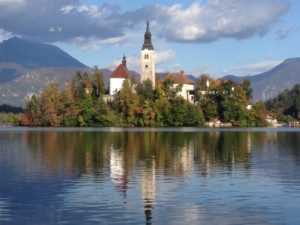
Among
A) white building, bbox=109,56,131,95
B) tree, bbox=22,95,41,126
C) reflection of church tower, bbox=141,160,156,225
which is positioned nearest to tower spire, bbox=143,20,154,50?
white building, bbox=109,56,131,95

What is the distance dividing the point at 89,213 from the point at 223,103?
140246 millimetres

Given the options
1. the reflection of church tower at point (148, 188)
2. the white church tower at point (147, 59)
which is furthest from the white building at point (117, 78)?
the reflection of church tower at point (148, 188)

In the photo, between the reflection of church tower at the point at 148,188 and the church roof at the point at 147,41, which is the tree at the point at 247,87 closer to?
the church roof at the point at 147,41

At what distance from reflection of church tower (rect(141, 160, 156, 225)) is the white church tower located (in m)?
139

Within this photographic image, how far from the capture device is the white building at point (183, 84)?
16675 centimetres

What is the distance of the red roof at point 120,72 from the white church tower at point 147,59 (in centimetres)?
508

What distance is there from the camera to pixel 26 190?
29516mm

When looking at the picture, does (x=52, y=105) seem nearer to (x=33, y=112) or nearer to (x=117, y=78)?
(x=33, y=112)

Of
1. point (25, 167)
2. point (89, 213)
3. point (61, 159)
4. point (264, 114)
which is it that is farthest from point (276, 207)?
point (264, 114)

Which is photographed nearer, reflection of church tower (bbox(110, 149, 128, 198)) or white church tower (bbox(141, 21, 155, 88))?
reflection of church tower (bbox(110, 149, 128, 198))

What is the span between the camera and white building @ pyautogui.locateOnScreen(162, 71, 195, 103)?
16675 cm

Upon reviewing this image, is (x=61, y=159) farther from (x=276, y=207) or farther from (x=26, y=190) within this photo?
(x=276, y=207)

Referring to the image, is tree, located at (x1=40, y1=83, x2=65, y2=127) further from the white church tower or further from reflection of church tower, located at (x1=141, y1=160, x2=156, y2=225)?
reflection of church tower, located at (x1=141, y1=160, x2=156, y2=225)

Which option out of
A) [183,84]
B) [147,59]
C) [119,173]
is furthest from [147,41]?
[119,173]
